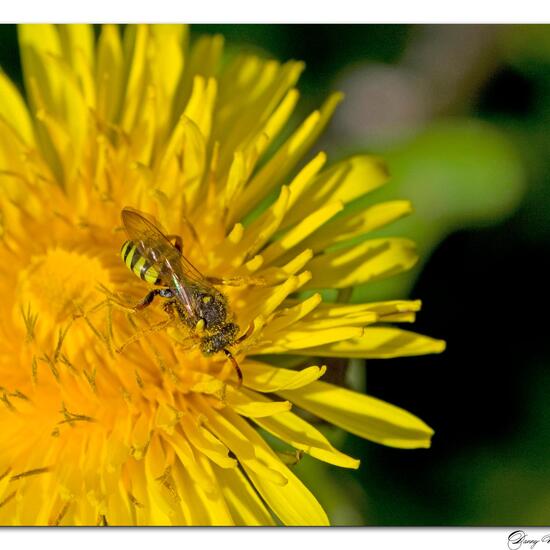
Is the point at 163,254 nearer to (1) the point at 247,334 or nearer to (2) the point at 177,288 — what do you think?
(2) the point at 177,288

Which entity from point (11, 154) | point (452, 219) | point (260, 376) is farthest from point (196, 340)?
point (452, 219)

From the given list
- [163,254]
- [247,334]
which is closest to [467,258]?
[247,334]

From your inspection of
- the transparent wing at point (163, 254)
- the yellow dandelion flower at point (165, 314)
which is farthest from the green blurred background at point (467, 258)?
the transparent wing at point (163, 254)

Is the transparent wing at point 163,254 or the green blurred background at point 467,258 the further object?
the green blurred background at point 467,258

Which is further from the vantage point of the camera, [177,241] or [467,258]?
[467,258]

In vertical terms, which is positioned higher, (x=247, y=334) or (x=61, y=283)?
(x=61, y=283)

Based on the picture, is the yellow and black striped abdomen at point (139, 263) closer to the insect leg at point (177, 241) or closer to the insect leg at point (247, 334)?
the insect leg at point (177, 241)

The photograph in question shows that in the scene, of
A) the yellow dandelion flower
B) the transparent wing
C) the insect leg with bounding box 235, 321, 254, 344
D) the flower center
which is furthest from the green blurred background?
the flower center
